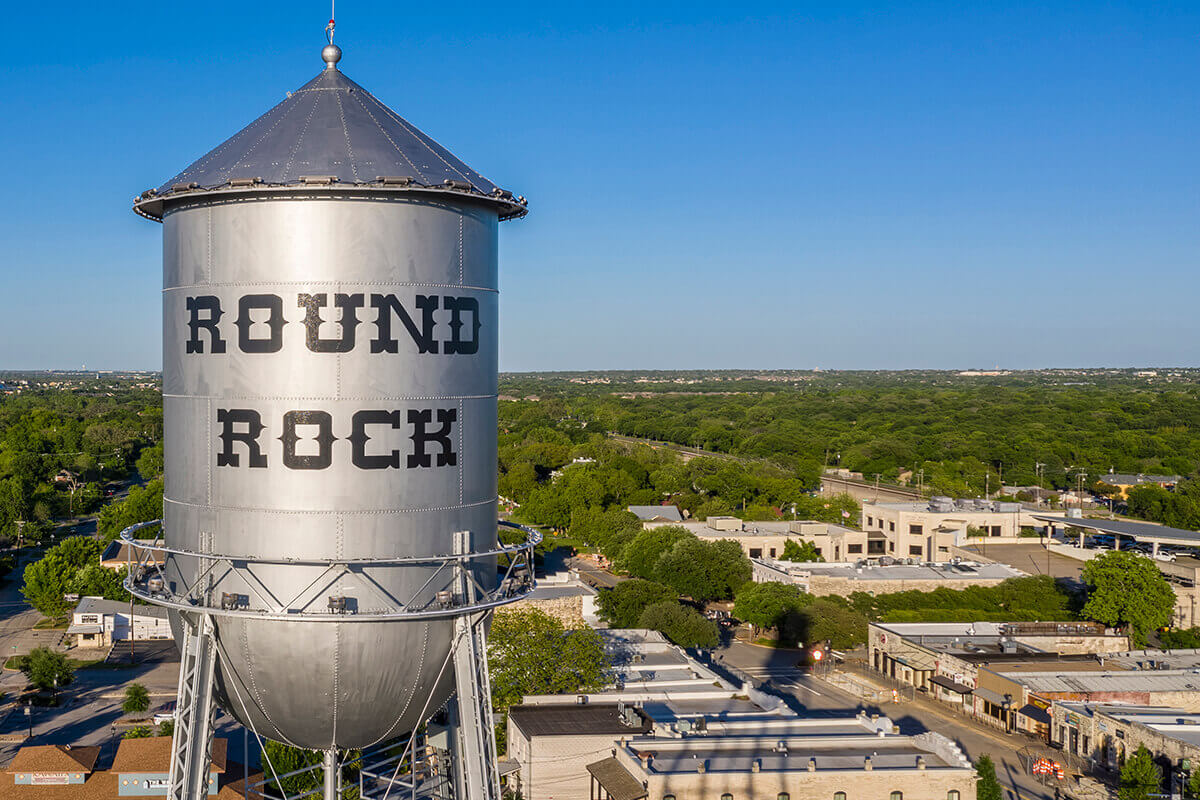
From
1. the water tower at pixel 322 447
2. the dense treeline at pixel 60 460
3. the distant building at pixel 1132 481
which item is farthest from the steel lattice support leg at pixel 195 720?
the distant building at pixel 1132 481

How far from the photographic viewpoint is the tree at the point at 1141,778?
33.1m

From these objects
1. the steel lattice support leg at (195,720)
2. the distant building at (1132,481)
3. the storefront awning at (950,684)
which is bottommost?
the storefront awning at (950,684)

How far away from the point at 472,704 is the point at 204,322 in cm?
558

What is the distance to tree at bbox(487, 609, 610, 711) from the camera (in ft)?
127

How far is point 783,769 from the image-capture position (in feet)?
95.1

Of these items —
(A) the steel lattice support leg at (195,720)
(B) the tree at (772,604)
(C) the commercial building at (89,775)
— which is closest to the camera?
(A) the steel lattice support leg at (195,720)

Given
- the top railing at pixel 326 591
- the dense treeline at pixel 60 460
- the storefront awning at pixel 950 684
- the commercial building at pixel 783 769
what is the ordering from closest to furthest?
the top railing at pixel 326 591
the commercial building at pixel 783 769
the storefront awning at pixel 950 684
the dense treeline at pixel 60 460

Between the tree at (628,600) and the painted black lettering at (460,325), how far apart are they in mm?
41264

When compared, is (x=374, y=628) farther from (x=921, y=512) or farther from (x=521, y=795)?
(x=921, y=512)

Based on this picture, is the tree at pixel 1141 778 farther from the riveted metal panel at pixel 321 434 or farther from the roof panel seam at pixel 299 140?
the roof panel seam at pixel 299 140

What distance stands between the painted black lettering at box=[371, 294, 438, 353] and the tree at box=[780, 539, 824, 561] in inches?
2296

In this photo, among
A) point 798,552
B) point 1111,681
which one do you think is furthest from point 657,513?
point 1111,681

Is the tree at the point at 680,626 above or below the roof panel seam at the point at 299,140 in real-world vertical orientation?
→ below

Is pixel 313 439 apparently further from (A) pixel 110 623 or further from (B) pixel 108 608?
(B) pixel 108 608
